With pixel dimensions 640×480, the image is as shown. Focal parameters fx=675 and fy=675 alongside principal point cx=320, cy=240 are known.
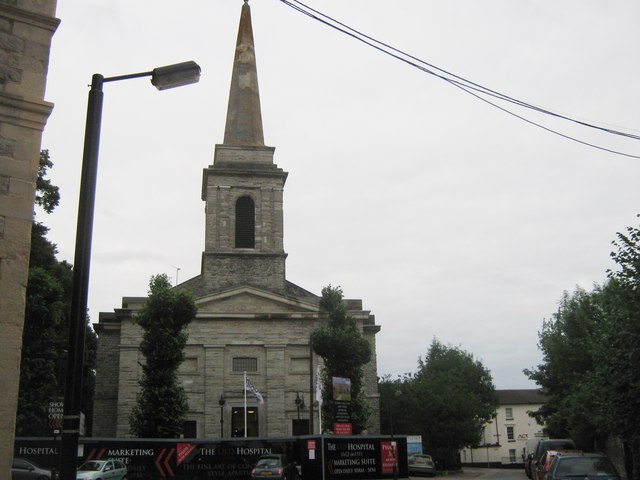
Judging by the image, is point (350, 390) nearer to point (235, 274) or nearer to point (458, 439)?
point (235, 274)

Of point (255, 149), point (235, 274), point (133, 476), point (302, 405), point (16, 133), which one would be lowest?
point (133, 476)

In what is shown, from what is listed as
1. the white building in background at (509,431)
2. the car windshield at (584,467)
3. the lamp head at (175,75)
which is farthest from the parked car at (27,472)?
the white building in background at (509,431)

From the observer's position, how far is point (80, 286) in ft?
23.1

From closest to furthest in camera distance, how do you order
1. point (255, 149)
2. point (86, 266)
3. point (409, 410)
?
point (86, 266)
point (255, 149)
point (409, 410)

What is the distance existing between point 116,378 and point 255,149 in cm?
1802

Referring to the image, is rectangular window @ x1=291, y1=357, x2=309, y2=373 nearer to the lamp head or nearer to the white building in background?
the lamp head

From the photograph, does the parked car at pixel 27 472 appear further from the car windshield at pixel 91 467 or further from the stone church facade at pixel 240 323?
the stone church facade at pixel 240 323

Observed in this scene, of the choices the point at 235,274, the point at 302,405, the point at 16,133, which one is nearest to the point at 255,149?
the point at 235,274

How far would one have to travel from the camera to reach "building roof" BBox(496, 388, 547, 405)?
275 feet

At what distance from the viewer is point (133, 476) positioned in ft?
87.7

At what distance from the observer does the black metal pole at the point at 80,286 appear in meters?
6.75

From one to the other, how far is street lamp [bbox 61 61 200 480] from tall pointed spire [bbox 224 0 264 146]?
39811mm

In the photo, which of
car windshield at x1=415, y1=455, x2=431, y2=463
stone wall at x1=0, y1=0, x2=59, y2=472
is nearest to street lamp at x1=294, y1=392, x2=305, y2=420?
car windshield at x1=415, y1=455, x2=431, y2=463

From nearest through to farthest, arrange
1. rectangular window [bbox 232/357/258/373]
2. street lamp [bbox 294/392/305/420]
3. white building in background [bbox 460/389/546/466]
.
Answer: street lamp [bbox 294/392/305/420] < rectangular window [bbox 232/357/258/373] < white building in background [bbox 460/389/546/466]
